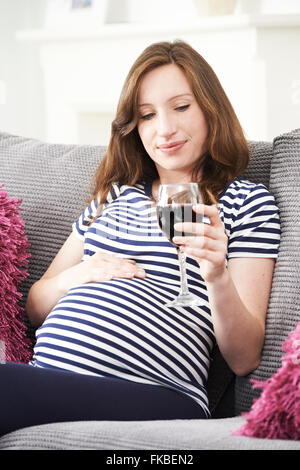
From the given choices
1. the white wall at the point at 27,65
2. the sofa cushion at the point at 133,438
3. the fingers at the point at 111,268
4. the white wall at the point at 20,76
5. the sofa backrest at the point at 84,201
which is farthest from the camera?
the white wall at the point at 20,76

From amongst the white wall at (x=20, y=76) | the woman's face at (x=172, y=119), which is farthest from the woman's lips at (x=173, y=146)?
the white wall at (x=20, y=76)

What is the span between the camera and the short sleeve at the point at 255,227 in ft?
4.88

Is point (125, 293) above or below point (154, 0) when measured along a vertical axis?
below

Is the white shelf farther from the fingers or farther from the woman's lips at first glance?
the fingers

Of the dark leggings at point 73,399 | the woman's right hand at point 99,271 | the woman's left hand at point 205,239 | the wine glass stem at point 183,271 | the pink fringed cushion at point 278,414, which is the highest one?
the woman's left hand at point 205,239

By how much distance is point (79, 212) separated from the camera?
5.93ft

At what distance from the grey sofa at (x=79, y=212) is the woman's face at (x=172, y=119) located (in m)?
0.16

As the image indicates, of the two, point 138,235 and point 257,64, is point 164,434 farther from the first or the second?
point 257,64

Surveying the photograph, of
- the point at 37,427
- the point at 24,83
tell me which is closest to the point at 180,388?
the point at 37,427

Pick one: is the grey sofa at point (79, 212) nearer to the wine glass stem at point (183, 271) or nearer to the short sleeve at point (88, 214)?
the short sleeve at point (88, 214)

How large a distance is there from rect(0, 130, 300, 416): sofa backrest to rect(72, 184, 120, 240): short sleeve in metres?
0.05

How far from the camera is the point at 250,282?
57.2 inches

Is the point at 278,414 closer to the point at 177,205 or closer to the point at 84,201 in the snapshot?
the point at 177,205
